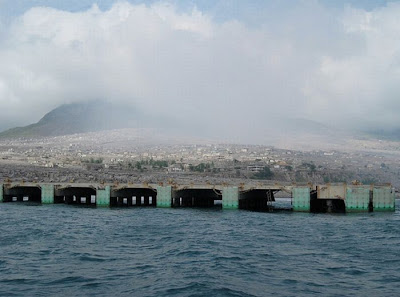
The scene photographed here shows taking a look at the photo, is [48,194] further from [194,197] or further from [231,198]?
[231,198]

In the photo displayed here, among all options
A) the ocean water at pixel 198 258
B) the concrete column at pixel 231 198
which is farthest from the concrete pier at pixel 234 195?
the ocean water at pixel 198 258

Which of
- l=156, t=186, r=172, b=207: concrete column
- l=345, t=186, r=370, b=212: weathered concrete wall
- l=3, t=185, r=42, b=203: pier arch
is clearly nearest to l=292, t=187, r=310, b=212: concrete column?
l=345, t=186, r=370, b=212: weathered concrete wall

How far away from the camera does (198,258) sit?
2973 centimetres

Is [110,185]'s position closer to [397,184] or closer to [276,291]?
[276,291]

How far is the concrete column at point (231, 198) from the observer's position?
6738cm

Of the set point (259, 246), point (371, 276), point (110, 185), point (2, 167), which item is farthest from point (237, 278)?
point (2, 167)

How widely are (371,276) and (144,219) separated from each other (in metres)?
30.6

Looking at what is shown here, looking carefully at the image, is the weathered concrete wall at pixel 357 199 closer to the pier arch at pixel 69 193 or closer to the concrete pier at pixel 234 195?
the concrete pier at pixel 234 195

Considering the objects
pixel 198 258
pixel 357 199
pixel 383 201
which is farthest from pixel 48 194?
pixel 198 258

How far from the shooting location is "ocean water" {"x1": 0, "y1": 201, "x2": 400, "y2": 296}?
896 inches

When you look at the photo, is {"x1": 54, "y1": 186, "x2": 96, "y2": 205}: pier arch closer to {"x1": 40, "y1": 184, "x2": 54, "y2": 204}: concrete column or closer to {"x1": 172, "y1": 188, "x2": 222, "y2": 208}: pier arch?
{"x1": 40, "y1": 184, "x2": 54, "y2": 204}: concrete column

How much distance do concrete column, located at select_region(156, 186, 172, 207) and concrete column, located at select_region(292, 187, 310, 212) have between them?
17.6m

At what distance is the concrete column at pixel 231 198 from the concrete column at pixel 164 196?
8071mm

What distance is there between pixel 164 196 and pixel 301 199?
19.3 meters
